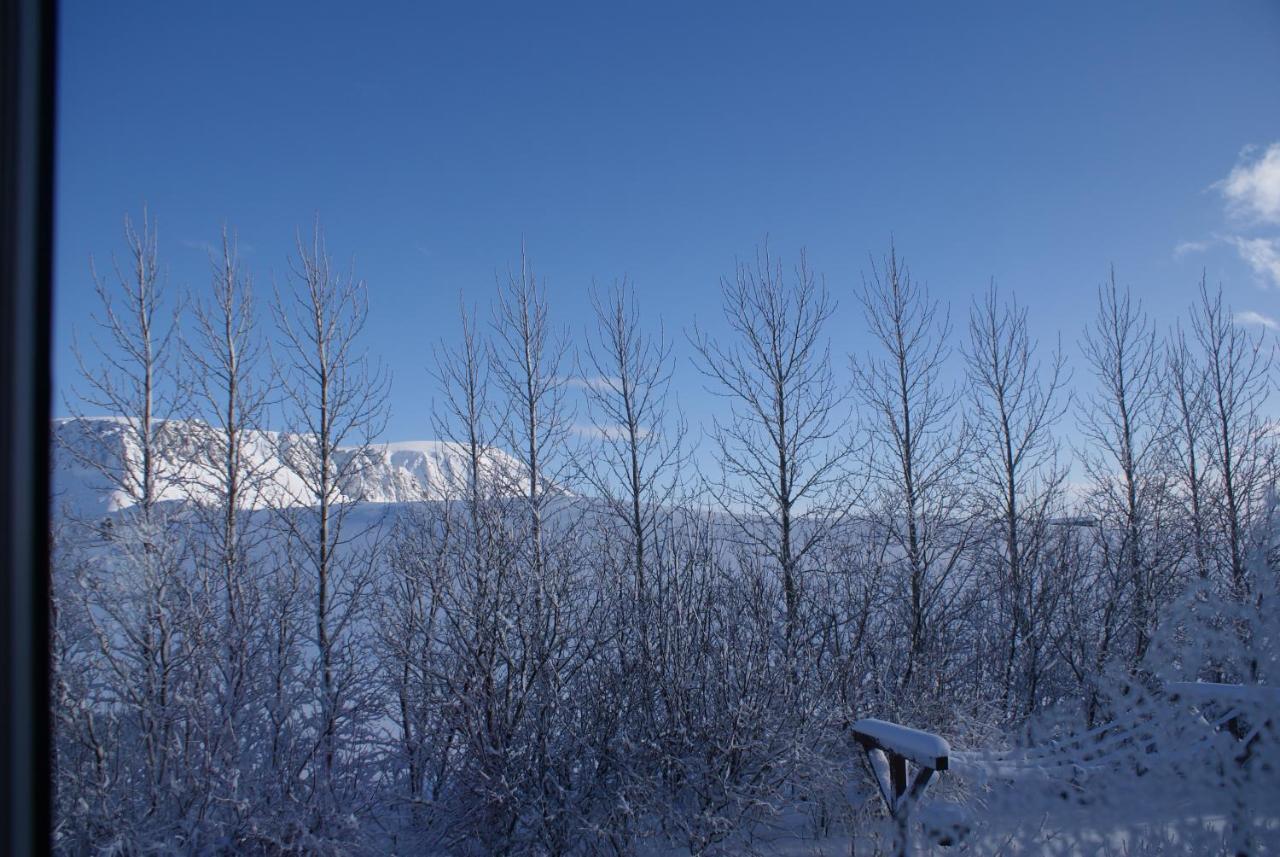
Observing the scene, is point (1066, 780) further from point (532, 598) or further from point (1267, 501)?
point (532, 598)

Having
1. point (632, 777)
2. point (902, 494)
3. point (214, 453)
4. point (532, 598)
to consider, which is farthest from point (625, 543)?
point (214, 453)

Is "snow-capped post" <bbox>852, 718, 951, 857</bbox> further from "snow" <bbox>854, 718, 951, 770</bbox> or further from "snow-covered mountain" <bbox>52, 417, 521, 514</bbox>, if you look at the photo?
"snow-covered mountain" <bbox>52, 417, 521, 514</bbox>

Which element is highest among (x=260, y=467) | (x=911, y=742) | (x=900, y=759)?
(x=260, y=467)

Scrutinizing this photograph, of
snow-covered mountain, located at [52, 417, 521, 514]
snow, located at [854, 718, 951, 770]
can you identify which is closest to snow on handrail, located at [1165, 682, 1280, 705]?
snow, located at [854, 718, 951, 770]

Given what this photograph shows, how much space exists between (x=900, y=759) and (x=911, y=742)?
0.34 meters

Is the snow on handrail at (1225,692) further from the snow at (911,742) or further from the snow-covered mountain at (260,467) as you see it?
the snow-covered mountain at (260,467)

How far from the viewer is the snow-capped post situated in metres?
3.51

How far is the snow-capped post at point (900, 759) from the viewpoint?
351 cm

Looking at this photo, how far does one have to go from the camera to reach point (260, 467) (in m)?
11.1

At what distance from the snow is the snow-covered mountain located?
5508 millimetres

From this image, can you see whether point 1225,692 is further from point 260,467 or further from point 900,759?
point 260,467

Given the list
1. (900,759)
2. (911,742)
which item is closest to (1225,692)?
(911,742)

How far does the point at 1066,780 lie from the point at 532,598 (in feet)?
15.6

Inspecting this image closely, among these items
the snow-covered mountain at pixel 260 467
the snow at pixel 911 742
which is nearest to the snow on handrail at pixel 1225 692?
the snow at pixel 911 742
